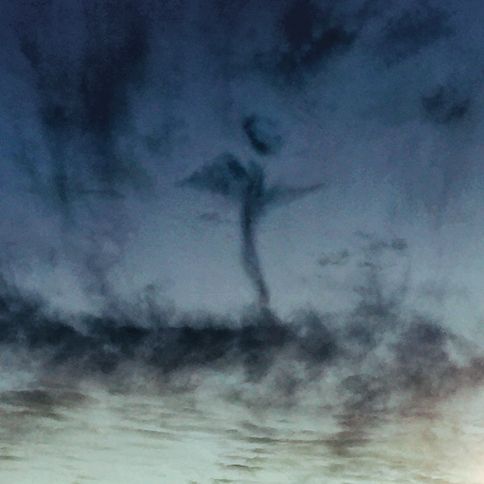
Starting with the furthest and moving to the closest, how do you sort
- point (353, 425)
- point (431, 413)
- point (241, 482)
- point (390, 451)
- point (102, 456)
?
point (241, 482) < point (102, 456) < point (390, 451) < point (353, 425) < point (431, 413)

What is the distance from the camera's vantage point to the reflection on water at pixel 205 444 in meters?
14.1

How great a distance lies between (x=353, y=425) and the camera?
47.6 ft

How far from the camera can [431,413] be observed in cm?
1318

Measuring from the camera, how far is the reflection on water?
14086 mm

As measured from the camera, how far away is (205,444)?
1573cm

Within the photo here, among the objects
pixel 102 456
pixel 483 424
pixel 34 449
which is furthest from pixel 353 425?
pixel 34 449

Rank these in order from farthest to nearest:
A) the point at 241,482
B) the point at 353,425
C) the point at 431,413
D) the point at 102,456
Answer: the point at 241,482
the point at 102,456
the point at 353,425
the point at 431,413

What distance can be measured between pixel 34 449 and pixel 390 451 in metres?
9.29

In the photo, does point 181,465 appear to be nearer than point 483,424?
No

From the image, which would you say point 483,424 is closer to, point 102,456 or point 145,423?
point 145,423

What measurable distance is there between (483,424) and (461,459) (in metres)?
2.31

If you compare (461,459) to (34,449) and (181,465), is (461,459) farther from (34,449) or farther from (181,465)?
(34,449)

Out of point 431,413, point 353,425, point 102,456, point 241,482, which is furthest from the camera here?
point 241,482

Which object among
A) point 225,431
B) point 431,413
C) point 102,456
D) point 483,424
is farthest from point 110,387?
point 483,424
